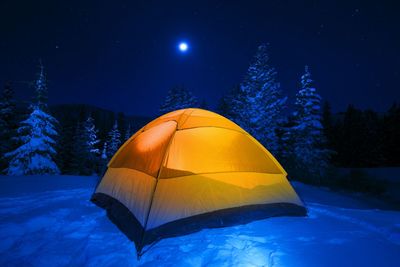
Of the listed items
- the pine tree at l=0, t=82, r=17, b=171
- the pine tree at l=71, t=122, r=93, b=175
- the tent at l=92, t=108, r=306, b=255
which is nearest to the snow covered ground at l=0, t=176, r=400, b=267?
the tent at l=92, t=108, r=306, b=255

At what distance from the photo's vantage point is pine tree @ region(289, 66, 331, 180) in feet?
57.9

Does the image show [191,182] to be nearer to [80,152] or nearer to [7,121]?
[7,121]

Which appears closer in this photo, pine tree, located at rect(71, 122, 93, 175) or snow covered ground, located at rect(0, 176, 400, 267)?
snow covered ground, located at rect(0, 176, 400, 267)

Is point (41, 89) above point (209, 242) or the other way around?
above

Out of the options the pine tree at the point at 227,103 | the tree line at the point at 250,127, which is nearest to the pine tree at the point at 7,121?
the tree line at the point at 250,127

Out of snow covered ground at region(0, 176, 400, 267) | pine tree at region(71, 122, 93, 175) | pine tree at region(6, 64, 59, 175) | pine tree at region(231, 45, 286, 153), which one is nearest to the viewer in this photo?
snow covered ground at region(0, 176, 400, 267)

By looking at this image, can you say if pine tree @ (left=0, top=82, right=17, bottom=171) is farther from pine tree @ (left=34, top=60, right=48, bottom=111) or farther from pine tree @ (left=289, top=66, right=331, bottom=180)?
pine tree @ (left=289, top=66, right=331, bottom=180)

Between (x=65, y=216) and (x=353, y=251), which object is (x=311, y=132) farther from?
(x=65, y=216)

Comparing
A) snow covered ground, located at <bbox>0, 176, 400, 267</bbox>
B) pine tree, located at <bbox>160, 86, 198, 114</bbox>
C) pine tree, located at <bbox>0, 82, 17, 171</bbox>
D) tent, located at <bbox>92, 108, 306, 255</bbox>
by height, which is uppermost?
pine tree, located at <bbox>160, 86, 198, 114</bbox>

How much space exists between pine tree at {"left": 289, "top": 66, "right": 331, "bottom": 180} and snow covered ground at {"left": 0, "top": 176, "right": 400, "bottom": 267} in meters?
12.8

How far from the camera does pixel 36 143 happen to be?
15.7m

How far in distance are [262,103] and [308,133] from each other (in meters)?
4.22

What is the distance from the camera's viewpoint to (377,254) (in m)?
3.39

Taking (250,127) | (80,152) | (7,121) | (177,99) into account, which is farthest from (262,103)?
(80,152)
